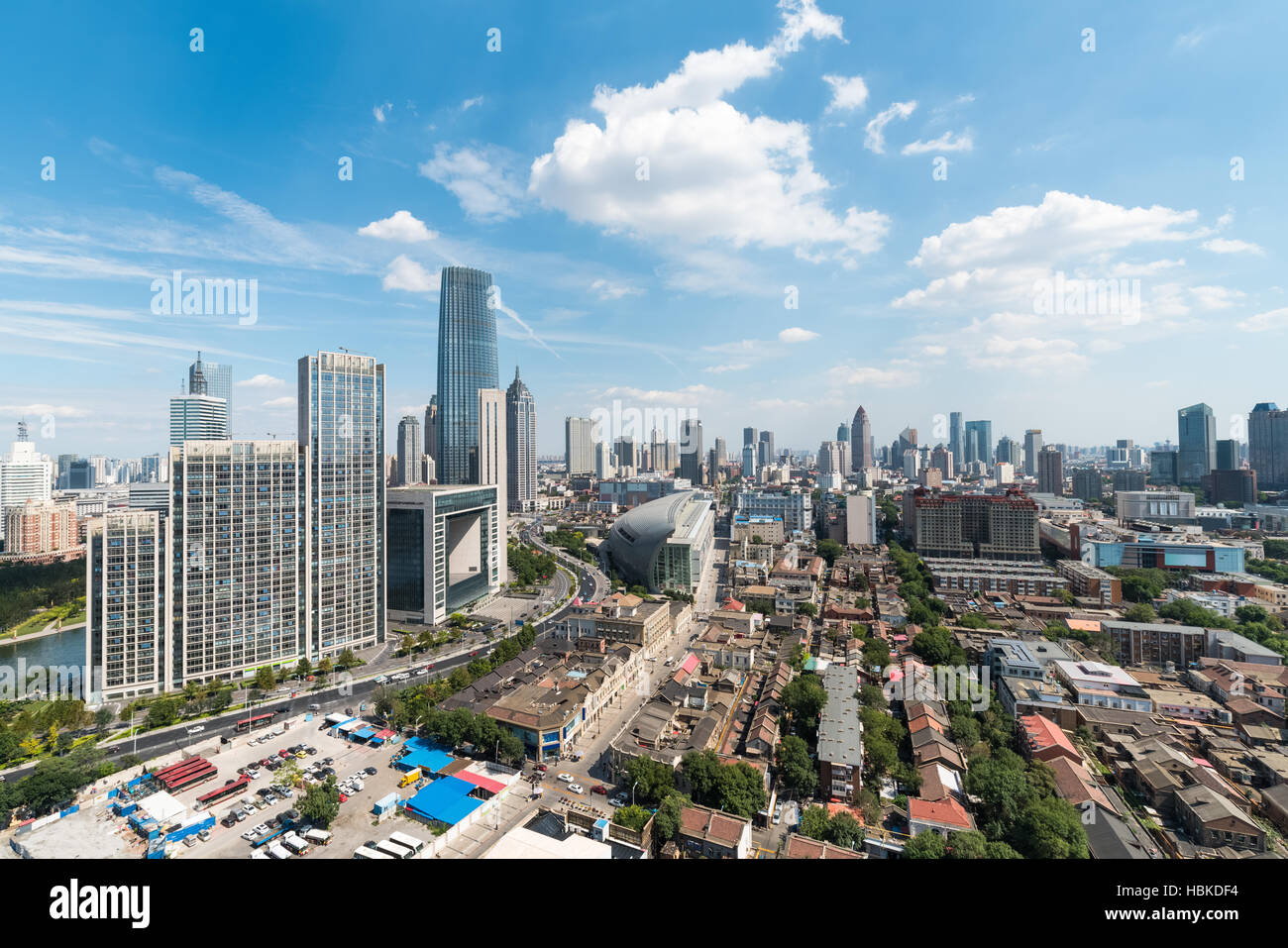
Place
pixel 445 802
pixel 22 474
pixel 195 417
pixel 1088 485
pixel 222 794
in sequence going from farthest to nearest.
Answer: pixel 1088 485
pixel 22 474
pixel 195 417
pixel 222 794
pixel 445 802

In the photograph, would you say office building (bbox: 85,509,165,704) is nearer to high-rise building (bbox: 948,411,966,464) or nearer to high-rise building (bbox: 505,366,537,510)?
high-rise building (bbox: 505,366,537,510)

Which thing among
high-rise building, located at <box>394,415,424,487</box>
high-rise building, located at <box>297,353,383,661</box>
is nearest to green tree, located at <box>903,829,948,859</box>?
high-rise building, located at <box>297,353,383,661</box>

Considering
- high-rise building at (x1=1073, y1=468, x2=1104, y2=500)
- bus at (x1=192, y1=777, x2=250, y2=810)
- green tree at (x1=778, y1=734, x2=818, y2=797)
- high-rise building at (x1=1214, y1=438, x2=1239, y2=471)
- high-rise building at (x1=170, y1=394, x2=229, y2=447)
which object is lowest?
bus at (x1=192, y1=777, x2=250, y2=810)

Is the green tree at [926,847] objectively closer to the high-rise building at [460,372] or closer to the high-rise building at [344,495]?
the high-rise building at [344,495]

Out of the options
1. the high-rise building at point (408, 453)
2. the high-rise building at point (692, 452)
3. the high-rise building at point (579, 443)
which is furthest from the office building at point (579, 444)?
the high-rise building at point (408, 453)

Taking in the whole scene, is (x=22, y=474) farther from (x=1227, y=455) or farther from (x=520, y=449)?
(x=1227, y=455)

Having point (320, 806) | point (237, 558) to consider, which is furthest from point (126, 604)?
point (320, 806)

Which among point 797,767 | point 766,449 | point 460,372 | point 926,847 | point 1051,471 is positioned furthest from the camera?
point 766,449
